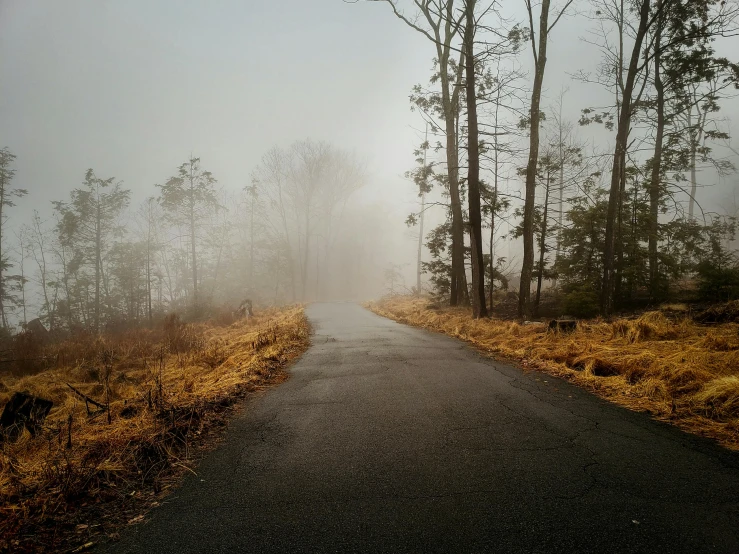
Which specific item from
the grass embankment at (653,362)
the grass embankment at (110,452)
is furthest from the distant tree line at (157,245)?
the grass embankment at (653,362)

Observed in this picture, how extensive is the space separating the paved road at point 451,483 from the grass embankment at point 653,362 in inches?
18.9

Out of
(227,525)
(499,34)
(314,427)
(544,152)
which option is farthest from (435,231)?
(227,525)

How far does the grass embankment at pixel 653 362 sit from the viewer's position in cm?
342

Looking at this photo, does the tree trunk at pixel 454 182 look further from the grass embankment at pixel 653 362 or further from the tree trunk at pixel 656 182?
the grass embankment at pixel 653 362

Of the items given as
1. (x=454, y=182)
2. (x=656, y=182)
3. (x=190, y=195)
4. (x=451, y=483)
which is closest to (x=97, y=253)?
(x=190, y=195)

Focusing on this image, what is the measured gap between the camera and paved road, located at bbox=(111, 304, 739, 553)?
5.91 ft

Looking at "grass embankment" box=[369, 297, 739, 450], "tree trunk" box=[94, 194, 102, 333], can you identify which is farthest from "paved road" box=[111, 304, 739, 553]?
"tree trunk" box=[94, 194, 102, 333]

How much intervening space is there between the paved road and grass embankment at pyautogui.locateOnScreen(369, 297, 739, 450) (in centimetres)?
48

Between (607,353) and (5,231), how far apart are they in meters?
38.5

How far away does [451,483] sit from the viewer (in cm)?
230

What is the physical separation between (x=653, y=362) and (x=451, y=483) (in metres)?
4.10

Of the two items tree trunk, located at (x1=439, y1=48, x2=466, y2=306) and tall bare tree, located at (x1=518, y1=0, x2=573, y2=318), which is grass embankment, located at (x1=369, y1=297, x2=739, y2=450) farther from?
tree trunk, located at (x1=439, y1=48, x2=466, y2=306)

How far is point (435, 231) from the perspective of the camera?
56.5 feet

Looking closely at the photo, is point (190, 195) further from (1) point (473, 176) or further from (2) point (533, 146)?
(2) point (533, 146)
